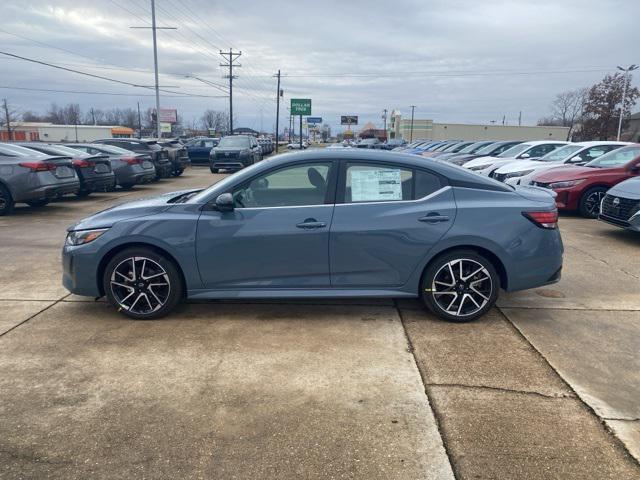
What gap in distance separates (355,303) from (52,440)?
9.65 ft

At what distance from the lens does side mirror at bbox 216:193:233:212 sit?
4.27 m

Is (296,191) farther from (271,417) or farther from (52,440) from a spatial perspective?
(52,440)

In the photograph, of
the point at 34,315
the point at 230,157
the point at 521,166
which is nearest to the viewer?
the point at 34,315

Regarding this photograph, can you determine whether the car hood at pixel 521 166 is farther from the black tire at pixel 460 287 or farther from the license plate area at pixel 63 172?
the license plate area at pixel 63 172

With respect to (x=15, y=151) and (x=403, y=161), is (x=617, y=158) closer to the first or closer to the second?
(x=403, y=161)

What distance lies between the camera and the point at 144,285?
445cm

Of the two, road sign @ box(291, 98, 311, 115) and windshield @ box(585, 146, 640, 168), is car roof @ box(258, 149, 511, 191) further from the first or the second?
road sign @ box(291, 98, 311, 115)

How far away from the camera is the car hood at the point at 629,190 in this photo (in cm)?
751

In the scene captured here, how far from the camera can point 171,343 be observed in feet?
13.2

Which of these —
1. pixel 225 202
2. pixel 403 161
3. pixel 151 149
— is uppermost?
pixel 403 161

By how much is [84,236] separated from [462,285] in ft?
11.4

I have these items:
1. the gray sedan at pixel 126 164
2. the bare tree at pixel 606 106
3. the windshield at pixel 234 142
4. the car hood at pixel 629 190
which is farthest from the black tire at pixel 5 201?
the bare tree at pixel 606 106

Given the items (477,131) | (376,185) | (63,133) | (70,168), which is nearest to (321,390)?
(376,185)

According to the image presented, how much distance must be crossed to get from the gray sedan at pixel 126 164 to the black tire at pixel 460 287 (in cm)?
1282
